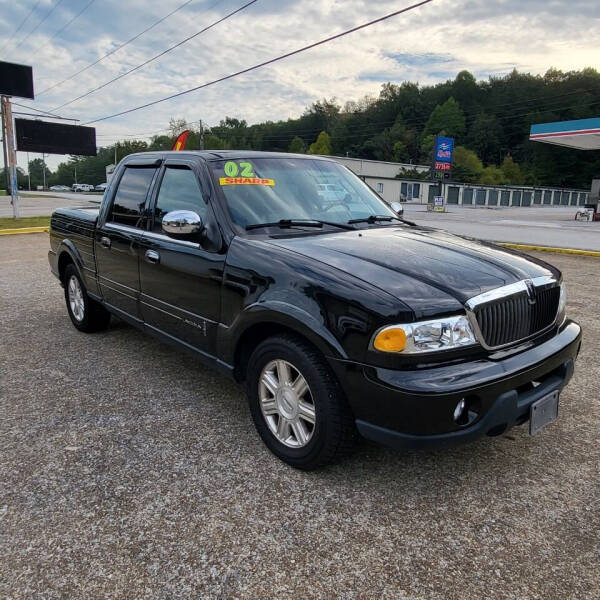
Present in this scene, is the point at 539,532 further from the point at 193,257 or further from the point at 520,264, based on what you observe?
the point at 193,257

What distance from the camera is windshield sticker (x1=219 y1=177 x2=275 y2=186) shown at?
10.9 ft

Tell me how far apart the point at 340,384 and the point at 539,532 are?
44.4 inches

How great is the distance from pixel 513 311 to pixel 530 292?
0.66ft

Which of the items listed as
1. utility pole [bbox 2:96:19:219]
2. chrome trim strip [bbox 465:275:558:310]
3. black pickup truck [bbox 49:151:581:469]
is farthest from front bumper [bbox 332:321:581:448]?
utility pole [bbox 2:96:19:219]

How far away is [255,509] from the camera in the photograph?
Result: 2.47 m

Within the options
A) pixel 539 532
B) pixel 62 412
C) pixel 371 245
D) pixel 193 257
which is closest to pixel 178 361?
pixel 62 412

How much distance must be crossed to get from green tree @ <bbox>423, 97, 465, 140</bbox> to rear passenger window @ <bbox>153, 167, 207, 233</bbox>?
106028 millimetres

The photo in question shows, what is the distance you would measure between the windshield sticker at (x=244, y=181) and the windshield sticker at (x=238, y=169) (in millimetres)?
36

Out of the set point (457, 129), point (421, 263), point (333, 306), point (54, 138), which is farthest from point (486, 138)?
point (333, 306)

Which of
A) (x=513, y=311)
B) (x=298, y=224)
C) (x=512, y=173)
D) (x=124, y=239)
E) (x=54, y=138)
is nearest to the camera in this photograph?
(x=513, y=311)

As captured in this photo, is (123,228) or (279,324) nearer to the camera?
(279,324)

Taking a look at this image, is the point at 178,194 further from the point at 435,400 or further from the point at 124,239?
the point at 435,400

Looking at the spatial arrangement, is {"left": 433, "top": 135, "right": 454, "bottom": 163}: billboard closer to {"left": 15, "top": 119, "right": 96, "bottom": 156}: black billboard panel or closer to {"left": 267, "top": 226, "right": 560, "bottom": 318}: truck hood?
{"left": 15, "top": 119, "right": 96, "bottom": 156}: black billboard panel

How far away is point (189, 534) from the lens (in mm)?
2289
